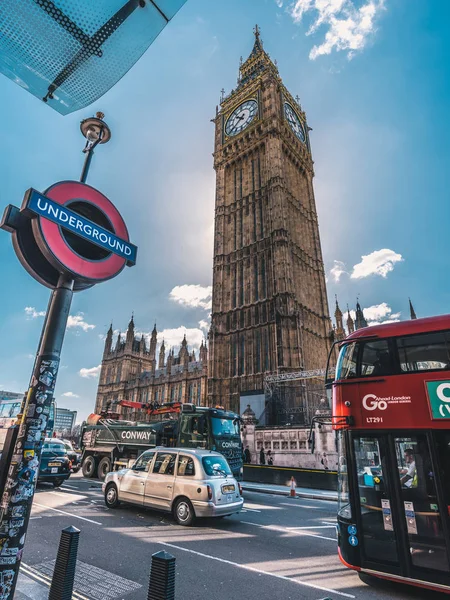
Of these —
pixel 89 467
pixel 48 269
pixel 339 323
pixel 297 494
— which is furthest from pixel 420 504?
pixel 339 323

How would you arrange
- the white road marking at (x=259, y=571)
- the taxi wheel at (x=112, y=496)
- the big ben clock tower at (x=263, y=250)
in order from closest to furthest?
1. the white road marking at (x=259, y=571)
2. the taxi wheel at (x=112, y=496)
3. the big ben clock tower at (x=263, y=250)

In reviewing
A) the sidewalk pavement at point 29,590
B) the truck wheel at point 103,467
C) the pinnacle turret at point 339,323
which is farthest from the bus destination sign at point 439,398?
the pinnacle turret at point 339,323

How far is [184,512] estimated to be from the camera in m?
7.46

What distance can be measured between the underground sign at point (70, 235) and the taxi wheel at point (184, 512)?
21.1 ft

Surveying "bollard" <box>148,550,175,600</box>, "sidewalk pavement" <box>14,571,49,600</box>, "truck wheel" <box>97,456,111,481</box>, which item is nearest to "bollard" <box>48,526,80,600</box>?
"sidewalk pavement" <box>14,571,49,600</box>

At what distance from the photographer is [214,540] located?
20.9ft

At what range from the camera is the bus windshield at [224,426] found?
43.4ft

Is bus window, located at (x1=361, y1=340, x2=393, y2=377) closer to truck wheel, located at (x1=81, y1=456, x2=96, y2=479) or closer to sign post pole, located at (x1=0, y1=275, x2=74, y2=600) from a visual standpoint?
sign post pole, located at (x1=0, y1=275, x2=74, y2=600)

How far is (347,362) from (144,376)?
210 ft

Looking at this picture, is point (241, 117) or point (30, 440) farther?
point (241, 117)

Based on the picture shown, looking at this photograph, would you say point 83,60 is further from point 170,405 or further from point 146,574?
point 170,405

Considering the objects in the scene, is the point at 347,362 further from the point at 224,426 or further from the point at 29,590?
the point at 224,426

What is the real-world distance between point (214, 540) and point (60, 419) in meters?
126

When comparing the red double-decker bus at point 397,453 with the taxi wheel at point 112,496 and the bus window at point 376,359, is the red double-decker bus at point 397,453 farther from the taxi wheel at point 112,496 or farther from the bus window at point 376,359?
the taxi wheel at point 112,496
